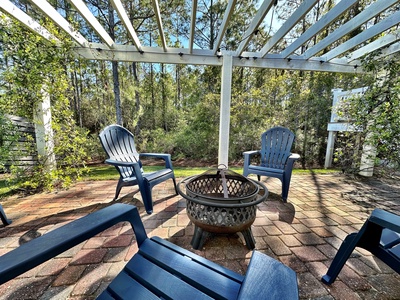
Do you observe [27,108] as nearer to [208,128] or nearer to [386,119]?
[208,128]

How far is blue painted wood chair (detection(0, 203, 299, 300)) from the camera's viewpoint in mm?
566

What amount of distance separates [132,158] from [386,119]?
374cm

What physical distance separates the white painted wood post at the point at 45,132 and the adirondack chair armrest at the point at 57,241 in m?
2.64

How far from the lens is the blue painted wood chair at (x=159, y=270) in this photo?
0.57m

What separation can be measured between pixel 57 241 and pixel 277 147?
2.92m

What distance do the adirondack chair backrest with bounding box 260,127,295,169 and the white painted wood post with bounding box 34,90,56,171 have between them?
3.41m

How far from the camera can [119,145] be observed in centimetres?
252

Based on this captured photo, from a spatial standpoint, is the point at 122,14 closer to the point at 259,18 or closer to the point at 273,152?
the point at 259,18

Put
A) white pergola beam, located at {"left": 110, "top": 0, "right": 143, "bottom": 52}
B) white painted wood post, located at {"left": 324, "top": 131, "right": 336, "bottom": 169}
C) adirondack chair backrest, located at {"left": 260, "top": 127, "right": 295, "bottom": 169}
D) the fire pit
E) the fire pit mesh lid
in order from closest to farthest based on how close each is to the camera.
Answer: the fire pit < the fire pit mesh lid < white pergola beam, located at {"left": 110, "top": 0, "right": 143, "bottom": 52} < adirondack chair backrest, located at {"left": 260, "top": 127, "right": 295, "bottom": 169} < white painted wood post, located at {"left": 324, "top": 131, "right": 336, "bottom": 169}

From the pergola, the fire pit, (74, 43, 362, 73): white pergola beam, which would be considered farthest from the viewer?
(74, 43, 362, 73): white pergola beam

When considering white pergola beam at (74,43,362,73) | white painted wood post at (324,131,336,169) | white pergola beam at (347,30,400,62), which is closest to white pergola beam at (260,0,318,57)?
white pergola beam at (74,43,362,73)

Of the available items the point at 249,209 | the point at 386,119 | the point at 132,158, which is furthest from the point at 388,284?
the point at 132,158

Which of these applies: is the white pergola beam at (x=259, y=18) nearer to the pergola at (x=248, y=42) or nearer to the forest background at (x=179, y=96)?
the pergola at (x=248, y=42)

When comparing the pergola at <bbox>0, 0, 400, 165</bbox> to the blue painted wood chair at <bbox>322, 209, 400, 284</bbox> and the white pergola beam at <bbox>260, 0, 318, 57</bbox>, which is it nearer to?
the white pergola beam at <bbox>260, 0, 318, 57</bbox>
